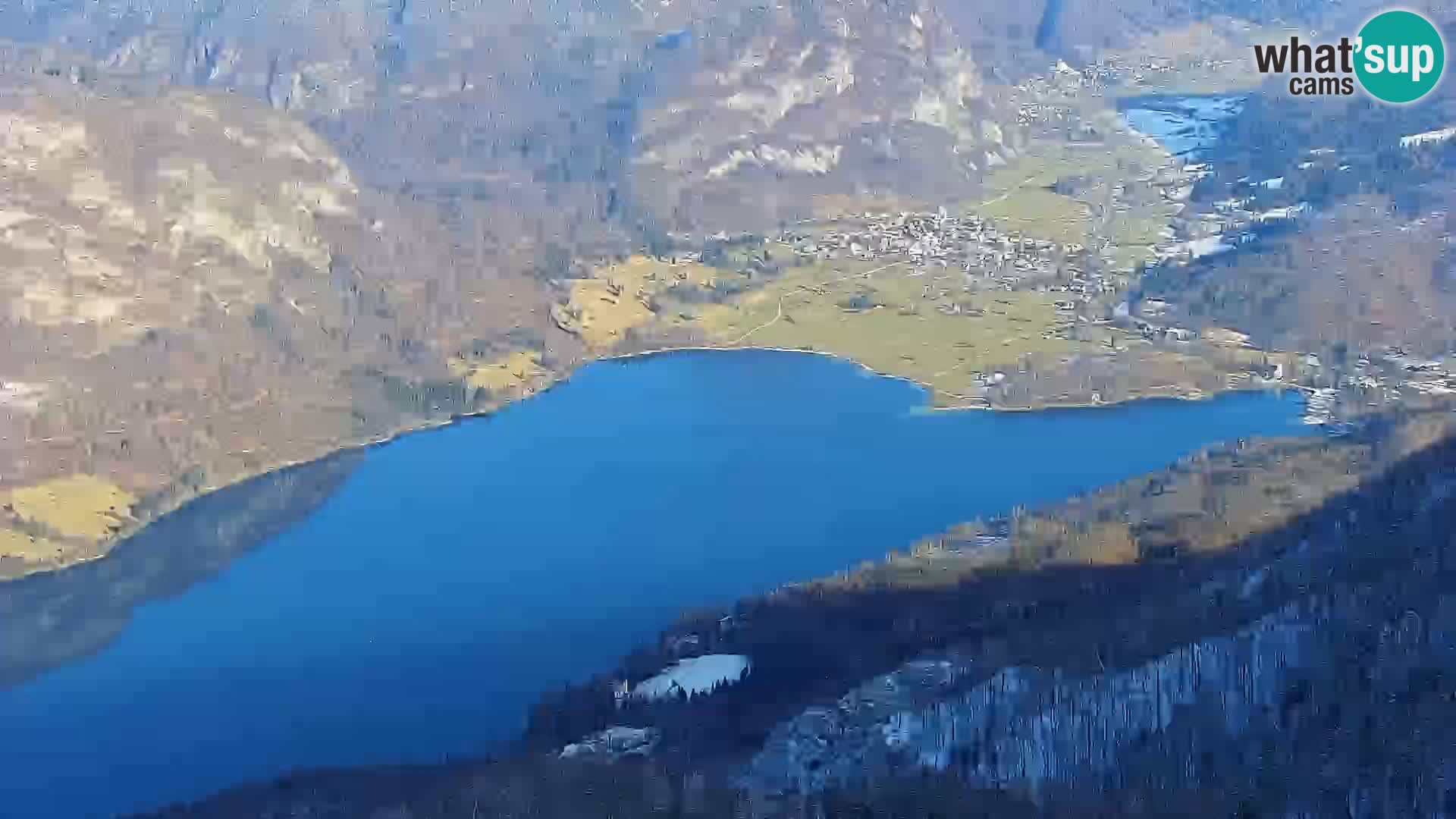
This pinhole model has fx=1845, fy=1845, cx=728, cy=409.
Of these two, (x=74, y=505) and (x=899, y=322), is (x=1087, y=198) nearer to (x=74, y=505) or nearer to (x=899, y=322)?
(x=899, y=322)

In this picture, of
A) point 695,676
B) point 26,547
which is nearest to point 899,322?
point 26,547

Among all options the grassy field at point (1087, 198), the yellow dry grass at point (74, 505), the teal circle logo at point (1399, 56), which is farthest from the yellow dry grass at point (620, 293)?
the teal circle logo at point (1399, 56)

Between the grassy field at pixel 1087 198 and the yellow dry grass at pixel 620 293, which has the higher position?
the grassy field at pixel 1087 198

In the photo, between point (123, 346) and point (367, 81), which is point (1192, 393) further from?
point (367, 81)

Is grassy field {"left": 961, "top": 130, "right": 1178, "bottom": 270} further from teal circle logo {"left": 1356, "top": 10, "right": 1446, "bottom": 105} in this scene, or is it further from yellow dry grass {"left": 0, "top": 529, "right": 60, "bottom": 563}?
yellow dry grass {"left": 0, "top": 529, "right": 60, "bottom": 563}

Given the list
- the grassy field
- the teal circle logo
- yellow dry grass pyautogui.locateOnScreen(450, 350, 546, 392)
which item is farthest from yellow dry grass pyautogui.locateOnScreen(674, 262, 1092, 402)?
the teal circle logo

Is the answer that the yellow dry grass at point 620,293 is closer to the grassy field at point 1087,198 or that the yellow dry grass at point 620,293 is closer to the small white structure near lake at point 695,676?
the grassy field at point 1087,198
